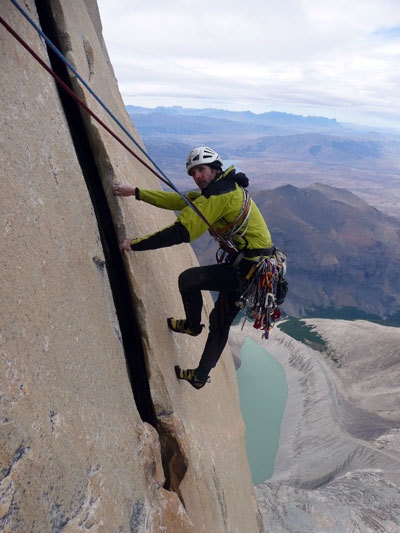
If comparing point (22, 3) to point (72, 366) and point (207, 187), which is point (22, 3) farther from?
point (72, 366)

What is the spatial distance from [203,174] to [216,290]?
173 cm

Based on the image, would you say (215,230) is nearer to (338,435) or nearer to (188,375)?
(188,375)

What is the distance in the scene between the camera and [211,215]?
4.86 metres

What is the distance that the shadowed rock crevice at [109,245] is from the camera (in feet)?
16.8

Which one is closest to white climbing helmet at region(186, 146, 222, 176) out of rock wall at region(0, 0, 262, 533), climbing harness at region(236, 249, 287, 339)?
rock wall at region(0, 0, 262, 533)

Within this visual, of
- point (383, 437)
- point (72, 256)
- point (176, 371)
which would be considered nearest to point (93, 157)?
point (72, 256)

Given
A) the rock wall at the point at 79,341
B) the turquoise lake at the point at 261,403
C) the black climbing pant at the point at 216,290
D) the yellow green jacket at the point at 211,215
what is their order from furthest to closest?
the turquoise lake at the point at 261,403 → the black climbing pant at the point at 216,290 → the yellow green jacket at the point at 211,215 → the rock wall at the point at 79,341

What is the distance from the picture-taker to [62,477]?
119 inches

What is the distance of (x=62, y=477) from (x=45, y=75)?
13.5 feet

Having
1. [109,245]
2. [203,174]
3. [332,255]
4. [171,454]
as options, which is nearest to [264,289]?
Answer: [203,174]

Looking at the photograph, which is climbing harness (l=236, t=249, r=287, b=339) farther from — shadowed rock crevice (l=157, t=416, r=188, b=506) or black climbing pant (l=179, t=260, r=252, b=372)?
shadowed rock crevice (l=157, t=416, r=188, b=506)

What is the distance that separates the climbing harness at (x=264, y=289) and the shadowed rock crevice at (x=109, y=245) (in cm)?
167

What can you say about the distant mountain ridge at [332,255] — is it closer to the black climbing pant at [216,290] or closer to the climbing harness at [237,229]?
the black climbing pant at [216,290]

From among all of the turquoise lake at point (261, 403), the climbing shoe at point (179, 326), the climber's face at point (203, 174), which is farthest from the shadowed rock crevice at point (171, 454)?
the turquoise lake at point (261, 403)
